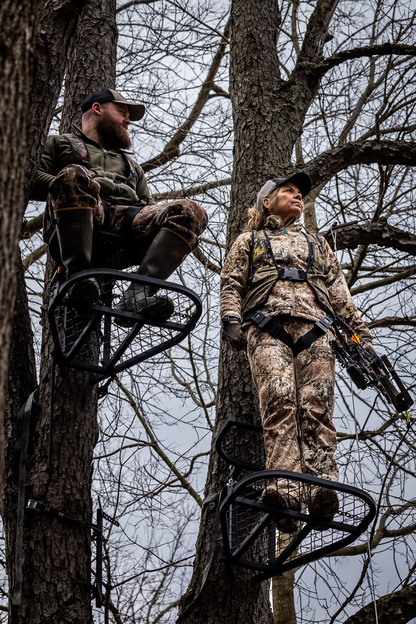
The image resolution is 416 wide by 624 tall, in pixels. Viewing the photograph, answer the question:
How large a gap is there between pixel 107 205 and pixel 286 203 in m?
1.26

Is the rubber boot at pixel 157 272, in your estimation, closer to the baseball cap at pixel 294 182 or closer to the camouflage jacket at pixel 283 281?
the camouflage jacket at pixel 283 281

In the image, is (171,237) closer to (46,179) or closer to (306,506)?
(46,179)

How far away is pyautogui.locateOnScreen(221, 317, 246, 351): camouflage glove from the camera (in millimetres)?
4117

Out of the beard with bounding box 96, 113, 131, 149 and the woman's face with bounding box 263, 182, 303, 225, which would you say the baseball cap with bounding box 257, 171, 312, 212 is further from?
the beard with bounding box 96, 113, 131, 149

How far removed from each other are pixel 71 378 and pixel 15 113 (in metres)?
2.67

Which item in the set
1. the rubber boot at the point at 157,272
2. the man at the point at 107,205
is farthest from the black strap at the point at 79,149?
the rubber boot at the point at 157,272

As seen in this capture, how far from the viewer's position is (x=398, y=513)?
662 centimetres

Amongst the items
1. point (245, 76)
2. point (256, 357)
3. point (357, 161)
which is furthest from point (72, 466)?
point (245, 76)

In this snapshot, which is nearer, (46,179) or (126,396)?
(46,179)

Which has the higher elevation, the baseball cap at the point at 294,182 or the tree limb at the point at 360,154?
the tree limb at the point at 360,154

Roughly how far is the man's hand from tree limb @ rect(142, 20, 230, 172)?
4.71 m

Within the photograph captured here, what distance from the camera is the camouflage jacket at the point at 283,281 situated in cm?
421

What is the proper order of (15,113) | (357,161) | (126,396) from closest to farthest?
1. (15,113)
2. (357,161)
3. (126,396)

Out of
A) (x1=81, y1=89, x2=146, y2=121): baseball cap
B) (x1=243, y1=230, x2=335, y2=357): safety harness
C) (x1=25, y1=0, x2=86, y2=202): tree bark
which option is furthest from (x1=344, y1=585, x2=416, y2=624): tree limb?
(x1=81, y1=89, x2=146, y2=121): baseball cap
